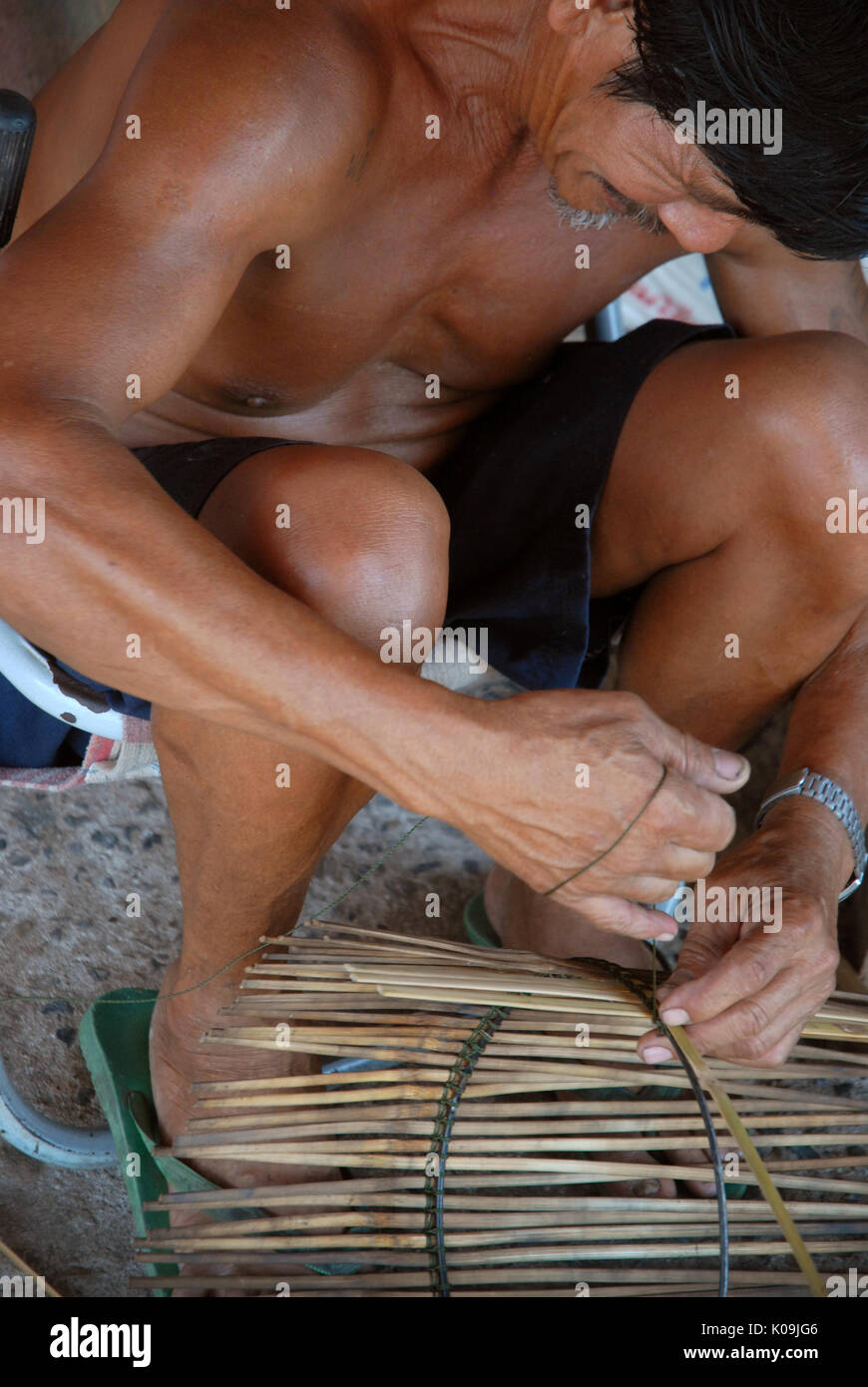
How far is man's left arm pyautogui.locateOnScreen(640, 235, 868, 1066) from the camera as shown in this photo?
100 cm

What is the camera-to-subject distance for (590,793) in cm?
84

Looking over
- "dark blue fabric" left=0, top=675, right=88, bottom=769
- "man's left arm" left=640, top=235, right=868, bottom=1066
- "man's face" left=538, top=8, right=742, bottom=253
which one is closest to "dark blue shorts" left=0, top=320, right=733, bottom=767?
"dark blue fabric" left=0, top=675, right=88, bottom=769

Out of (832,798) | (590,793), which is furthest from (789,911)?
(590,793)

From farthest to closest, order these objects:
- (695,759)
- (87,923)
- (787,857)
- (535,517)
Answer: (87,923)
(535,517)
(787,857)
(695,759)

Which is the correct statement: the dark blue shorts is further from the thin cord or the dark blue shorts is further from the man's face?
the thin cord

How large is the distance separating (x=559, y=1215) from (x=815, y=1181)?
9.0 inches

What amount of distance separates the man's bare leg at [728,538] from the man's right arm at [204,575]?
368 millimetres

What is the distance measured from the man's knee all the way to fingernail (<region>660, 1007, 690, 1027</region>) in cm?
36

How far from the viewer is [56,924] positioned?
4.76ft

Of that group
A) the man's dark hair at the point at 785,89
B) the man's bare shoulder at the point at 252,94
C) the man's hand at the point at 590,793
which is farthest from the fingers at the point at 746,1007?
the man's bare shoulder at the point at 252,94

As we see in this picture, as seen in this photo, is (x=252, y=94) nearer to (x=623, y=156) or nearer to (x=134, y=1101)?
(x=623, y=156)

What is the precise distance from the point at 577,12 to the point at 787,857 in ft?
2.35

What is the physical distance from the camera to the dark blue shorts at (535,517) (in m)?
1.27
